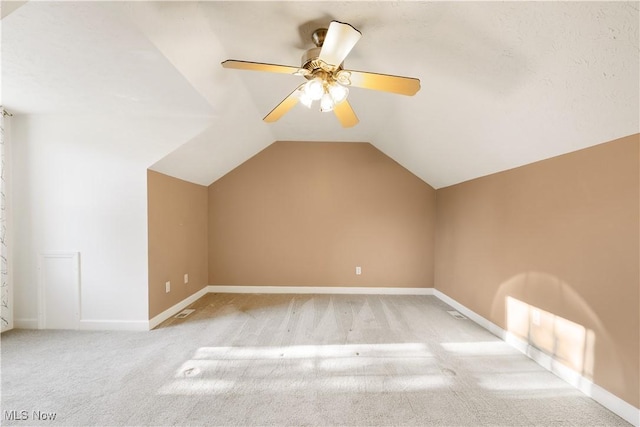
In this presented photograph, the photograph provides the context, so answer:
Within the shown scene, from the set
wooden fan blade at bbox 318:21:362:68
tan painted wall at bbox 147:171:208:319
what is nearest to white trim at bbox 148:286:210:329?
tan painted wall at bbox 147:171:208:319

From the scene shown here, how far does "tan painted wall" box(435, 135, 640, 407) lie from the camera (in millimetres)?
1602

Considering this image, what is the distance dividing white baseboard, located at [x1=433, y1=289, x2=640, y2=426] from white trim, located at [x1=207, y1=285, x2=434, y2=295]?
1.22 m

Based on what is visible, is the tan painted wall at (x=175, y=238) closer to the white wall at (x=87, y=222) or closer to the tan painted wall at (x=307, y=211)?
the white wall at (x=87, y=222)

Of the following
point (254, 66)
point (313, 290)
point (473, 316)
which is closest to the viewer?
point (254, 66)

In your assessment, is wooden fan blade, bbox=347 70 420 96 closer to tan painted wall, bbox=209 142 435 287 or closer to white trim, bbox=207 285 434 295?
tan painted wall, bbox=209 142 435 287

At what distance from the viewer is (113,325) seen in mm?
2805

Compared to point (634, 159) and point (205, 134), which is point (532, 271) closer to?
point (634, 159)

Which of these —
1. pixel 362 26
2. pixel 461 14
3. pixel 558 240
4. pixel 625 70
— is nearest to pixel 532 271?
pixel 558 240

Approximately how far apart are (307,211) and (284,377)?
2.58m

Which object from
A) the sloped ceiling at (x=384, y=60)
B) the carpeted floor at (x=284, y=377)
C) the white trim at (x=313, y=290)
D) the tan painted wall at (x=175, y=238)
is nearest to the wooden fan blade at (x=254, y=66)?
the sloped ceiling at (x=384, y=60)

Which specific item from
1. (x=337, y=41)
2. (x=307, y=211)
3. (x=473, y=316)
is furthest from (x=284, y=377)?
(x=307, y=211)

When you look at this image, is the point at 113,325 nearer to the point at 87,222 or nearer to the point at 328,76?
the point at 87,222

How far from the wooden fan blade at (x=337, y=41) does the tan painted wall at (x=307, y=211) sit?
2.81 metres

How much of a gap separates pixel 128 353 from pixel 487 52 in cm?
358
